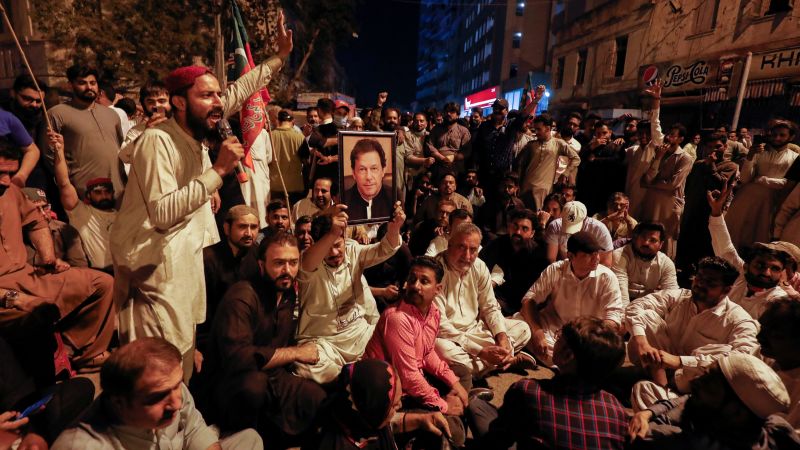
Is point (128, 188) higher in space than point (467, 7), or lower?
lower

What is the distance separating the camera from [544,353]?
392 centimetres

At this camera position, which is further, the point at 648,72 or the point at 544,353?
the point at 648,72

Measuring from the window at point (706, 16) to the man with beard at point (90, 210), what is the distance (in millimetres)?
17462

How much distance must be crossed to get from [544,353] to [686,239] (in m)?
4.37

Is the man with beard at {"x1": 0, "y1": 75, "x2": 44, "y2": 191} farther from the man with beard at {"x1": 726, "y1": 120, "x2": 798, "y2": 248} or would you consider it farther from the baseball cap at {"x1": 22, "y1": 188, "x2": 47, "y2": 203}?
the man with beard at {"x1": 726, "y1": 120, "x2": 798, "y2": 248}

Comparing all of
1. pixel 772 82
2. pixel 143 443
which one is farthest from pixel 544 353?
pixel 772 82

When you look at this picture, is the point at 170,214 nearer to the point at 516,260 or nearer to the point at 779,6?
the point at 516,260

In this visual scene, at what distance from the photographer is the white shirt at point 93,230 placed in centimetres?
387

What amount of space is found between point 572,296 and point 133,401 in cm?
349

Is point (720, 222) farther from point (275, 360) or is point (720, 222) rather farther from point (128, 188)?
point (128, 188)

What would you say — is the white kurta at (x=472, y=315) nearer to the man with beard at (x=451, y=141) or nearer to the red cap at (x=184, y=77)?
the red cap at (x=184, y=77)

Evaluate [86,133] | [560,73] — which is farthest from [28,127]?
[560,73]

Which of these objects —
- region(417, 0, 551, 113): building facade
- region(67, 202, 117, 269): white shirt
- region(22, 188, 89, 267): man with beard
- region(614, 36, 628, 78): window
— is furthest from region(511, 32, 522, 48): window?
region(22, 188, 89, 267): man with beard

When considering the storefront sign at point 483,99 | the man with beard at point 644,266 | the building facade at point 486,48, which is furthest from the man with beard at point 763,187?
the storefront sign at point 483,99
